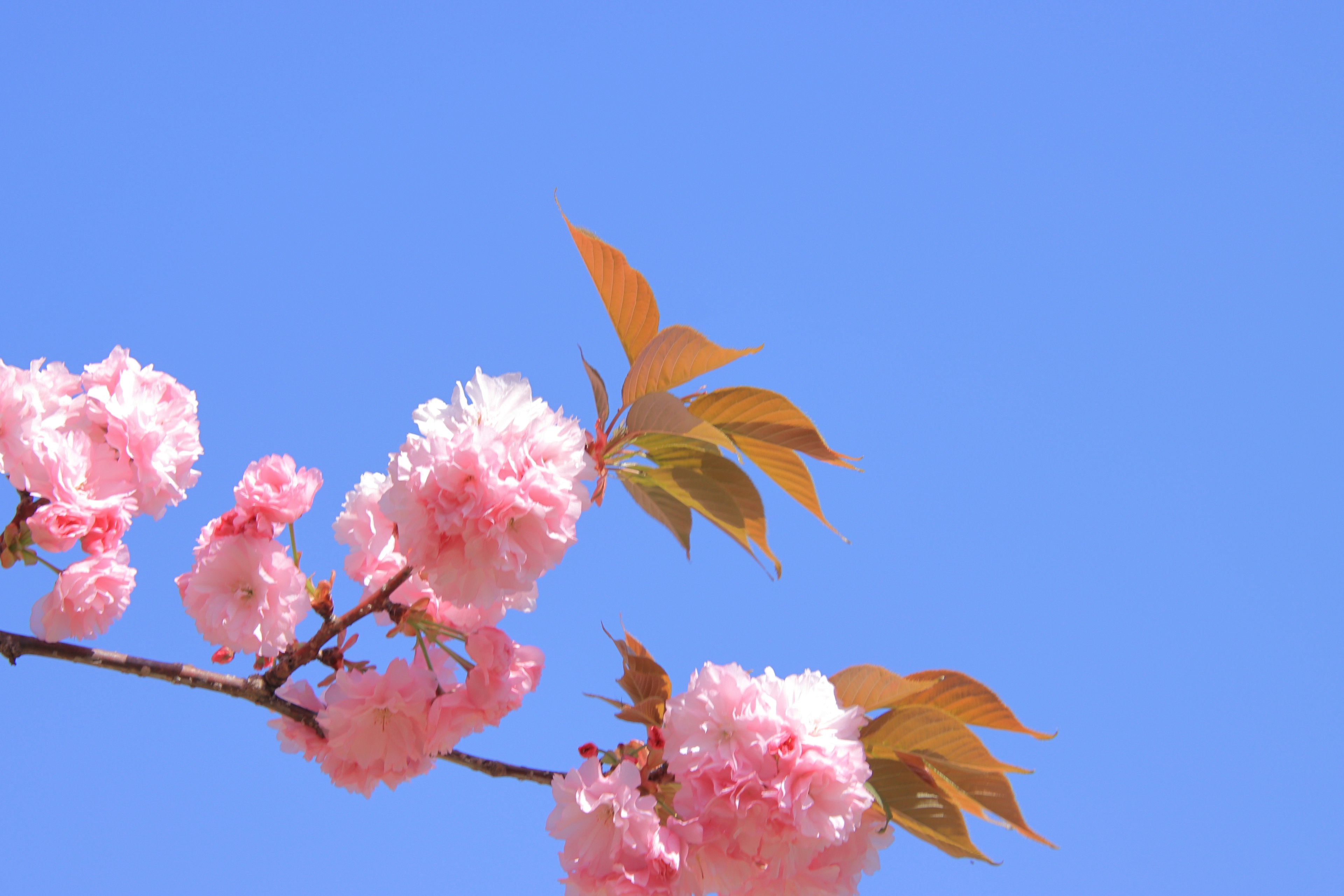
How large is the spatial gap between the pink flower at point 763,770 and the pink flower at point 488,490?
1.11 feet

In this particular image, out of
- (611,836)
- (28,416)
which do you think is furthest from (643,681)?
(28,416)

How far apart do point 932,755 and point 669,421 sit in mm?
661

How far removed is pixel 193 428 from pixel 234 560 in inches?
14.1

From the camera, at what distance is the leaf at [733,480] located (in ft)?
5.01

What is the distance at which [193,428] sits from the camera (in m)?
1.80

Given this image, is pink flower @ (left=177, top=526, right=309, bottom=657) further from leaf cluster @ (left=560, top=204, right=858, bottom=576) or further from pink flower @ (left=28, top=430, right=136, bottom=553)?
leaf cluster @ (left=560, top=204, right=858, bottom=576)

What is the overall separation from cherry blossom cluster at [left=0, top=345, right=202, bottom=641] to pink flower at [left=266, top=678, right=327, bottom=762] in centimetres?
34

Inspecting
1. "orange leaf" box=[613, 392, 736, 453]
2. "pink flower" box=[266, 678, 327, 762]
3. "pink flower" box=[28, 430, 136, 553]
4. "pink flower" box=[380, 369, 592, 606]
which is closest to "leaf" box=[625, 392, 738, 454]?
"orange leaf" box=[613, 392, 736, 453]

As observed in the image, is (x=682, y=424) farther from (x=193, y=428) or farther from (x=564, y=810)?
(x=193, y=428)

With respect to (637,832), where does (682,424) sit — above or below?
above

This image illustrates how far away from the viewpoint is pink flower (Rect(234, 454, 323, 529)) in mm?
1587

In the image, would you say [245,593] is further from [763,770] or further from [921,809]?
[921,809]

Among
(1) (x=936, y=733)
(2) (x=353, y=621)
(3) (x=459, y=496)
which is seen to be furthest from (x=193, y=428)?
(1) (x=936, y=733)

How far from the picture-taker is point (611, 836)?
4.78 ft
